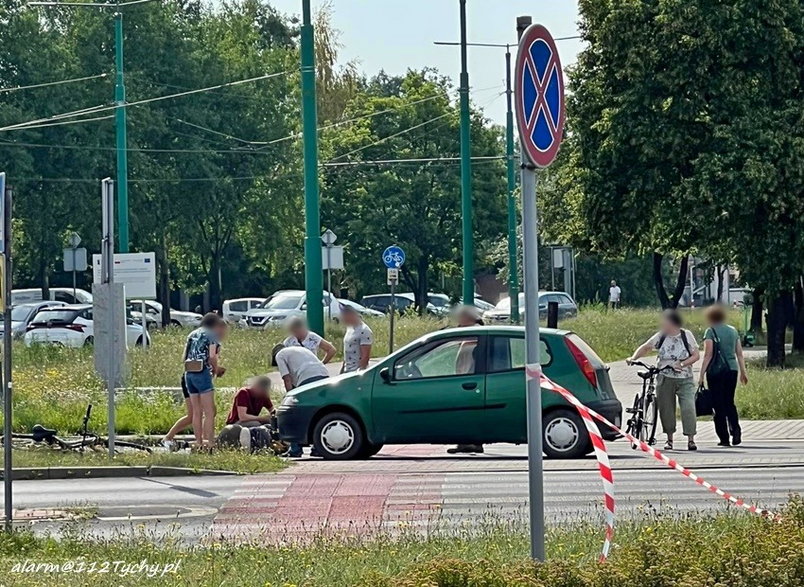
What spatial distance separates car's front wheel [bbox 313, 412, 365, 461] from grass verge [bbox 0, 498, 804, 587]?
6.71 meters

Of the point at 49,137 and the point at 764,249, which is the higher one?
the point at 49,137

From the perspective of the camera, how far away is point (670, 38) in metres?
34.2

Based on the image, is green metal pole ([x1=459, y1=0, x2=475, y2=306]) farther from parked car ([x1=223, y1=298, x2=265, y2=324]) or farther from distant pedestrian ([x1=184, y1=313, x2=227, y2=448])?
parked car ([x1=223, y1=298, x2=265, y2=324])

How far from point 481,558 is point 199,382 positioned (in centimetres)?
1026

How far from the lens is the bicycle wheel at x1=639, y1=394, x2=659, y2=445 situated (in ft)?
63.3

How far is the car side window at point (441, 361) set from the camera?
17.9m

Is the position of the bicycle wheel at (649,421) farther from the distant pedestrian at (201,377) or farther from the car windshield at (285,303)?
the car windshield at (285,303)

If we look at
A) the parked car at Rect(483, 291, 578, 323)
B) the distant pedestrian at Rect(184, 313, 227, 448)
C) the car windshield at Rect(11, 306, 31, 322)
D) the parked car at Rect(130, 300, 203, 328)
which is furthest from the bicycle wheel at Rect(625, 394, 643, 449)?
the parked car at Rect(130, 300, 203, 328)

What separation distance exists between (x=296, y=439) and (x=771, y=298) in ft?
62.9

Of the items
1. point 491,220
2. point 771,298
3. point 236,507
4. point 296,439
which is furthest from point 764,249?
point 491,220

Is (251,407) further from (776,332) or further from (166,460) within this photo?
(776,332)

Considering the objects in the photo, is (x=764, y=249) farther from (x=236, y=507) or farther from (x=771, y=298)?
(x=236, y=507)

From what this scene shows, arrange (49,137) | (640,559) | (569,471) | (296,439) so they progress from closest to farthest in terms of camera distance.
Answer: (640,559), (569,471), (296,439), (49,137)

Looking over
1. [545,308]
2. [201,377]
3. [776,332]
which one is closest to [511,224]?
[545,308]
